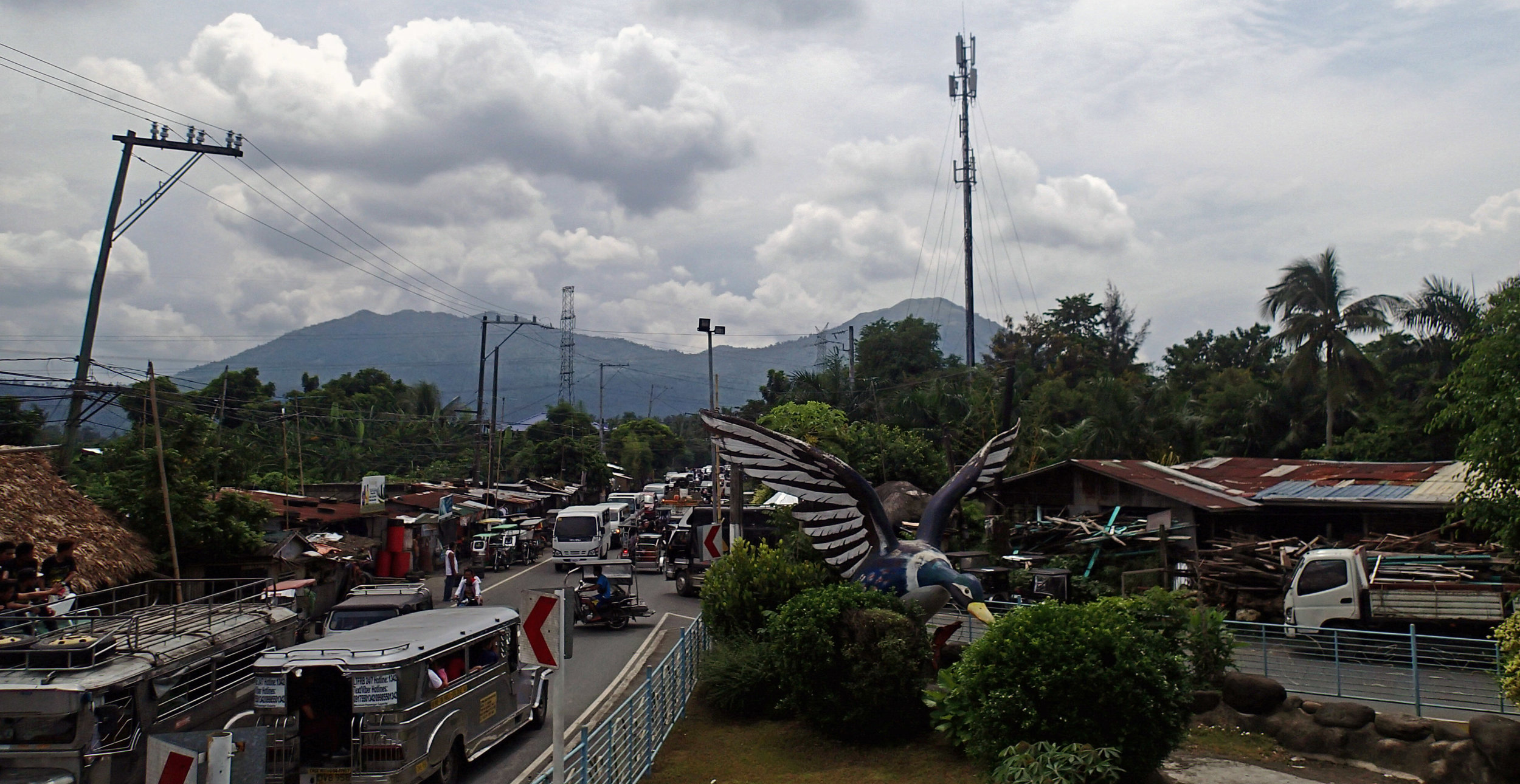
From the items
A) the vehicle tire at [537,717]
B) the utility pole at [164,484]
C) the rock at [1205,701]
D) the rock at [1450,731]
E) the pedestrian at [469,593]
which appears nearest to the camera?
the rock at [1450,731]

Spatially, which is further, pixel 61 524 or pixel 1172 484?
pixel 1172 484

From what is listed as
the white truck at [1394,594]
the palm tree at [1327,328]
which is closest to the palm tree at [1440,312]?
the palm tree at [1327,328]

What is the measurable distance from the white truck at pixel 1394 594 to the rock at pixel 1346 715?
15.3 ft

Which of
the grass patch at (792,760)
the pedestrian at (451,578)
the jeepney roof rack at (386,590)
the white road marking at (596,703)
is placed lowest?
the white road marking at (596,703)

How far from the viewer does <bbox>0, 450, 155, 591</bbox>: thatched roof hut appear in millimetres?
15805

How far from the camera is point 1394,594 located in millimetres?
15914

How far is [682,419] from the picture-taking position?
447ft

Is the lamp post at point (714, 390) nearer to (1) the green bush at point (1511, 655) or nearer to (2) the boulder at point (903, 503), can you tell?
(2) the boulder at point (903, 503)

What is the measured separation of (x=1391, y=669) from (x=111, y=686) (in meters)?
14.7

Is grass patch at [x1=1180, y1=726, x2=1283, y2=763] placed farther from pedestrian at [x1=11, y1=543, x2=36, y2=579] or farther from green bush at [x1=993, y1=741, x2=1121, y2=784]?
pedestrian at [x1=11, y1=543, x2=36, y2=579]

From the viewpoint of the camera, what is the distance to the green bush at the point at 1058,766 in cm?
725

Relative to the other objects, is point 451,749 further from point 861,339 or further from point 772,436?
point 861,339

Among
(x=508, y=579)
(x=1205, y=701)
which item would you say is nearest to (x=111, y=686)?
(x=1205, y=701)

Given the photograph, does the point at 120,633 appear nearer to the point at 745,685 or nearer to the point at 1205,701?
the point at 745,685
